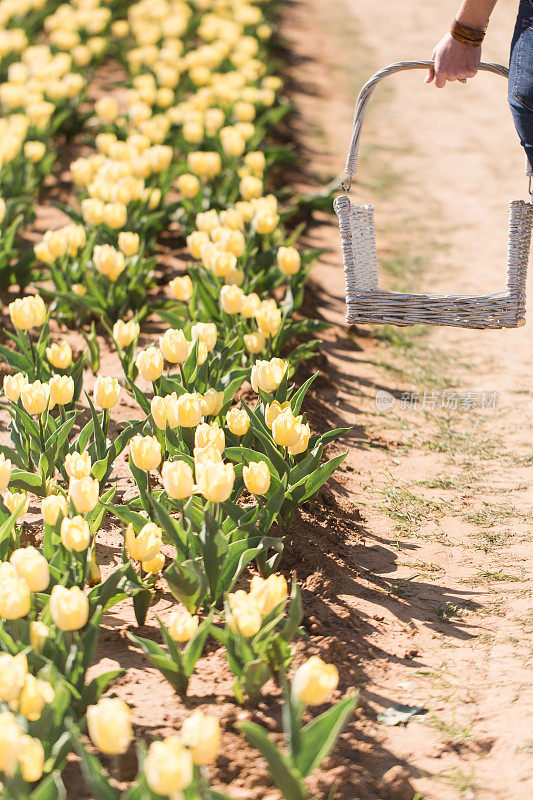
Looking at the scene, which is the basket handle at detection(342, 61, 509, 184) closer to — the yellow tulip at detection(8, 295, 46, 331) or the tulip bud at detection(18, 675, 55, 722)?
the yellow tulip at detection(8, 295, 46, 331)

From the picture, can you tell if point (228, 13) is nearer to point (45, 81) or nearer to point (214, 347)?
point (45, 81)

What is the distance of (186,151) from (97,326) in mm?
1700

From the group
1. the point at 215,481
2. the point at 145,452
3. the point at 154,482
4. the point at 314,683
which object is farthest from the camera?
the point at 154,482

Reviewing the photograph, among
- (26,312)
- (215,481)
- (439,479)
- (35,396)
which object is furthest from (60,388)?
(439,479)

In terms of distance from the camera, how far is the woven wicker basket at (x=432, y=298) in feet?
9.88

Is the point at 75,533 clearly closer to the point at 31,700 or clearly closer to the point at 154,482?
the point at 31,700

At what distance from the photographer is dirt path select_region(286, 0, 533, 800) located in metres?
2.21

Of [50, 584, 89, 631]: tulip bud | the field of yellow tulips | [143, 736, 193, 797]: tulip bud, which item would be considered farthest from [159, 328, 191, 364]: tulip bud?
[143, 736, 193, 797]: tulip bud

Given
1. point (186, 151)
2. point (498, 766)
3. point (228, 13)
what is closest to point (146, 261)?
point (186, 151)

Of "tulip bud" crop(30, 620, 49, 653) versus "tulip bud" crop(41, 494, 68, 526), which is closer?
"tulip bud" crop(30, 620, 49, 653)

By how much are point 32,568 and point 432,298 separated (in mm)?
1589

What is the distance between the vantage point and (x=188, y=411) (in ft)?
8.46

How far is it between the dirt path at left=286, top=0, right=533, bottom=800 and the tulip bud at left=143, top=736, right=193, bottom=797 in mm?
657

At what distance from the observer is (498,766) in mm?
2082
